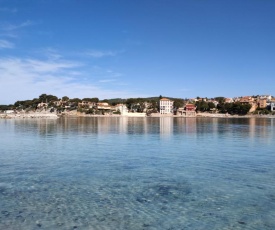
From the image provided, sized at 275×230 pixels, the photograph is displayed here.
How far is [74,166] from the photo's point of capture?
19.7 m

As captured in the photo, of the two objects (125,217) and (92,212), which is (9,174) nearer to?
(92,212)

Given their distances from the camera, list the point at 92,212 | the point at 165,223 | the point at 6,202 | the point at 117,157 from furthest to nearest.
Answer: the point at 117,157
the point at 6,202
the point at 92,212
the point at 165,223

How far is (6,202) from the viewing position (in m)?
12.0

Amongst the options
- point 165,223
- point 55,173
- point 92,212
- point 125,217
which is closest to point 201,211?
point 165,223

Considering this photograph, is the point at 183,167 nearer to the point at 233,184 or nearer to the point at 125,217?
the point at 233,184

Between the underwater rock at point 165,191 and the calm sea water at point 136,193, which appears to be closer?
the calm sea water at point 136,193

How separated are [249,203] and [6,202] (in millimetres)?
9290

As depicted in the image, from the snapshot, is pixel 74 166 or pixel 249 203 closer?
pixel 249 203

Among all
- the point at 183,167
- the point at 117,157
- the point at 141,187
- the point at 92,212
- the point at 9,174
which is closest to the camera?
the point at 92,212

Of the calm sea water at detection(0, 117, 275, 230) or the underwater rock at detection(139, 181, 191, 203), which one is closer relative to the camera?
the calm sea water at detection(0, 117, 275, 230)

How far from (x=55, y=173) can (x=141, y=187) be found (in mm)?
5641

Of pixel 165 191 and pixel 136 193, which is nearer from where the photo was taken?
pixel 136 193

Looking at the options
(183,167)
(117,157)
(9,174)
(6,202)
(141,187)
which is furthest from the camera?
(117,157)

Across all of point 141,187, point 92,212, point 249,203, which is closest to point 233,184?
point 249,203
